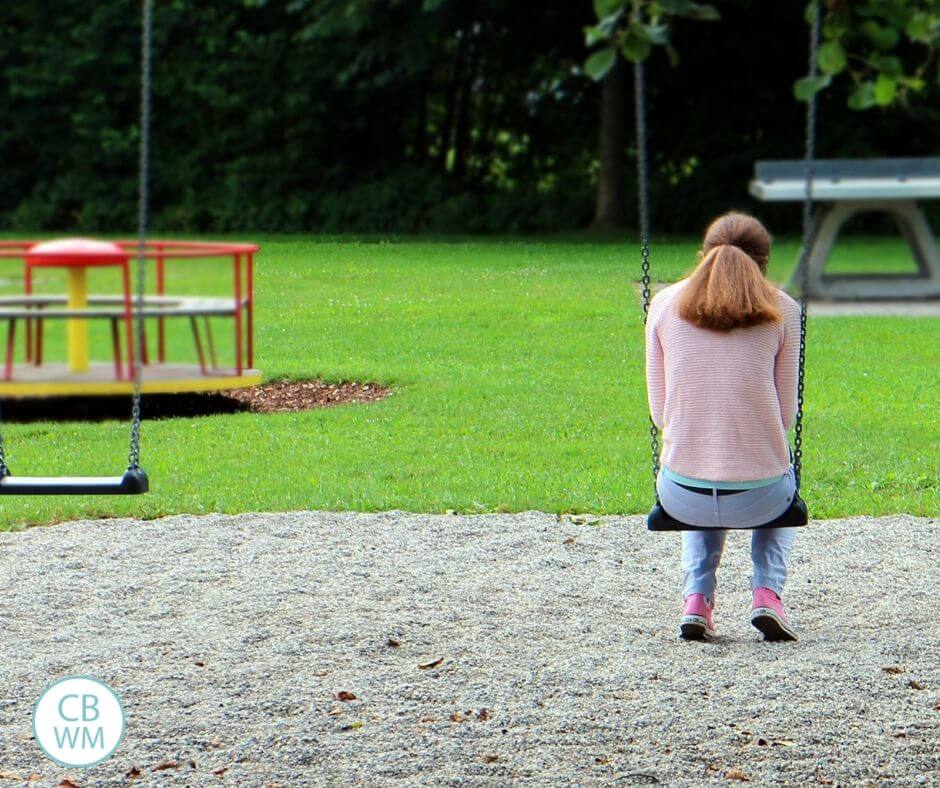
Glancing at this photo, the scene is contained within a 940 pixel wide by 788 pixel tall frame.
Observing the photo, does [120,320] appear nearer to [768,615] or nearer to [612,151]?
[768,615]

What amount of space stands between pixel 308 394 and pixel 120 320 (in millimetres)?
8105

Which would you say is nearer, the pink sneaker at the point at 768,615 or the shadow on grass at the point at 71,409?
the shadow on grass at the point at 71,409

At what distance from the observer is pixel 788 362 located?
4566mm

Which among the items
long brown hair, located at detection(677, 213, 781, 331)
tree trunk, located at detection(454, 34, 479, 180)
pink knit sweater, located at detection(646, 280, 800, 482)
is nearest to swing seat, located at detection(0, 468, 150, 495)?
pink knit sweater, located at detection(646, 280, 800, 482)

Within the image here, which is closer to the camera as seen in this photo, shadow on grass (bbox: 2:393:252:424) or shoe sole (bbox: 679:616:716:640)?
shadow on grass (bbox: 2:393:252:424)

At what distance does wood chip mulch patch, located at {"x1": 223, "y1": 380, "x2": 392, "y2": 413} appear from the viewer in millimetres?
10281

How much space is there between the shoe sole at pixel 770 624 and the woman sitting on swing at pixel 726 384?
0.54 meters

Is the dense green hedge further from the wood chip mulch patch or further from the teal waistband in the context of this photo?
the teal waistband

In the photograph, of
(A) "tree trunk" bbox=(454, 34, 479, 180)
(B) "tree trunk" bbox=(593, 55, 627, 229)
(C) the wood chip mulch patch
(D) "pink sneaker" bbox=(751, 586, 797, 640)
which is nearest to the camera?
(D) "pink sneaker" bbox=(751, 586, 797, 640)

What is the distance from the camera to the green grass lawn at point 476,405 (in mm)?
7465

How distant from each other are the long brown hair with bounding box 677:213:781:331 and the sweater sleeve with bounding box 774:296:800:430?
0.19ft

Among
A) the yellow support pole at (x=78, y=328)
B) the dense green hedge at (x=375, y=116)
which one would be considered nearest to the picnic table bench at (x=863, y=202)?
the yellow support pole at (x=78, y=328)

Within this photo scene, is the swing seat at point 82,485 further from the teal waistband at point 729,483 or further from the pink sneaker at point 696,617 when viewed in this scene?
the pink sneaker at point 696,617

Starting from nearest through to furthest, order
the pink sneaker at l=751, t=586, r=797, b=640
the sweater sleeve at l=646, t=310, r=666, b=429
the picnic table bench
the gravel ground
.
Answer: the picnic table bench, the gravel ground, the sweater sleeve at l=646, t=310, r=666, b=429, the pink sneaker at l=751, t=586, r=797, b=640
